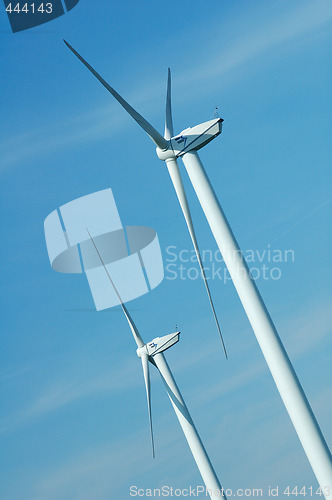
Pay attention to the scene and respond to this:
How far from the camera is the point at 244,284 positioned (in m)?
29.2

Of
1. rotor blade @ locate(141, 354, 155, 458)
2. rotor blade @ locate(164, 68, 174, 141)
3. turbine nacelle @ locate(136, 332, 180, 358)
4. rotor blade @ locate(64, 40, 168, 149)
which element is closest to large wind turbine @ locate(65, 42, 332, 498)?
rotor blade @ locate(64, 40, 168, 149)

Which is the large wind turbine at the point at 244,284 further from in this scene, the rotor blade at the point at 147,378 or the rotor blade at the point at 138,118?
the rotor blade at the point at 147,378

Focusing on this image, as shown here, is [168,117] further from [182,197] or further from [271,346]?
[271,346]

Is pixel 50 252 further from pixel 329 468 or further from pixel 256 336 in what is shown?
pixel 329 468

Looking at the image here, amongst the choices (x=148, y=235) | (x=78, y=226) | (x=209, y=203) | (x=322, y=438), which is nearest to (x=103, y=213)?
(x=78, y=226)

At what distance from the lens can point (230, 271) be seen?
96.9 feet

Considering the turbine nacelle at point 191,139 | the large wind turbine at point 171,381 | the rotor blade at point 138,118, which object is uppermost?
the rotor blade at point 138,118

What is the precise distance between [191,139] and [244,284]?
7.47 meters

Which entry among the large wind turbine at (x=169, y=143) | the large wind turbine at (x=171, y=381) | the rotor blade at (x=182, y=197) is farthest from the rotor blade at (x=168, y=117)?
the large wind turbine at (x=171, y=381)

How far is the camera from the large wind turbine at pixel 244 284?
27891 mm

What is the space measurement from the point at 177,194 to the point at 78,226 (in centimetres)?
1437

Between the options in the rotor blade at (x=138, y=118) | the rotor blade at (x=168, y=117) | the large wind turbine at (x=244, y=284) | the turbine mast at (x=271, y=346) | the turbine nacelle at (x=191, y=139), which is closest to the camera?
the turbine mast at (x=271, y=346)


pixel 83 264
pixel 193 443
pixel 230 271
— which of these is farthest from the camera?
pixel 193 443

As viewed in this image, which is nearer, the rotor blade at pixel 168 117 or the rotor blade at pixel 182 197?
the rotor blade at pixel 182 197
